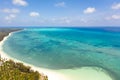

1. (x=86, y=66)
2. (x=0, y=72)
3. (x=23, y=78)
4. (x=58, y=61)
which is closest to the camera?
(x=23, y=78)

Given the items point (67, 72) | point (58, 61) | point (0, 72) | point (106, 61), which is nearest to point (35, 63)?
point (58, 61)

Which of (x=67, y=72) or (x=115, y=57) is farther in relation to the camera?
(x=115, y=57)

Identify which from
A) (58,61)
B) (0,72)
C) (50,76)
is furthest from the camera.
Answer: (58,61)

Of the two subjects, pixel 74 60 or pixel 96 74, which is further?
pixel 74 60

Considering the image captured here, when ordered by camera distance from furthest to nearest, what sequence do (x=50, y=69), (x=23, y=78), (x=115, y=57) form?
(x=115, y=57), (x=50, y=69), (x=23, y=78)

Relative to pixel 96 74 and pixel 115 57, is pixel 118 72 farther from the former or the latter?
pixel 115 57

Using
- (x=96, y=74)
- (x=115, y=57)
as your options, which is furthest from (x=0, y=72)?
(x=115, y=57)

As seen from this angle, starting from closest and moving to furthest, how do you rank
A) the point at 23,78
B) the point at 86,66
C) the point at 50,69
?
the point at 23,78
the point at 50,69
the point at 86,66

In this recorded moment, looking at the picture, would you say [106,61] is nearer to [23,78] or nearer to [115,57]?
[115,57]

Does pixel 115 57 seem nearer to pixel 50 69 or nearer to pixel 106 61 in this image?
pixel 106 61
